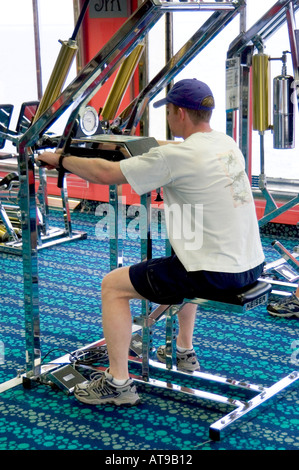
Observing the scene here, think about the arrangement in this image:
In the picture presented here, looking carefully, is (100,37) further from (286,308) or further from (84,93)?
(84,93)

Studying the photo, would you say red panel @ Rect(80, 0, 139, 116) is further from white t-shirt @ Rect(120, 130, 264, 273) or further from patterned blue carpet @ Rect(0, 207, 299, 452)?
white t-shirt @ Rect(120, 130, 264, 273)

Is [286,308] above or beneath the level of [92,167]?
beneath

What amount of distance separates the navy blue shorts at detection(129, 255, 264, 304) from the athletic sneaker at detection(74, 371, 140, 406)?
482mm

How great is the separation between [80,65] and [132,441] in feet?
17.2

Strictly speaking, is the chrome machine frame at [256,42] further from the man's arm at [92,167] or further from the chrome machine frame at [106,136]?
the man's arm at [92,167]

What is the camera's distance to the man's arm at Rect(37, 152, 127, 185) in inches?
120

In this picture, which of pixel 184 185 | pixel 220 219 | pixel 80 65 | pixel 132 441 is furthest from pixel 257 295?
pixel 80 65

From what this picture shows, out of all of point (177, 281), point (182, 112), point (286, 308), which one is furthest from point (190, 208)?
point (286, 308)

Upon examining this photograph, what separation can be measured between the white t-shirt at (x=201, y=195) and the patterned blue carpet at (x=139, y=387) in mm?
734

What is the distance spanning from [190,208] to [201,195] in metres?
0.08

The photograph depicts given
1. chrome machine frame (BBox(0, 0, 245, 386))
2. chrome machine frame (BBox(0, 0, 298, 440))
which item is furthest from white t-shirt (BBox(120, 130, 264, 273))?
chrome machine frame (BBox(0, 0, 245, 386))

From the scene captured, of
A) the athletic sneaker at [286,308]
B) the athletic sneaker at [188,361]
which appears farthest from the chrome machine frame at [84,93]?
the athletic sneaker at [286,308]

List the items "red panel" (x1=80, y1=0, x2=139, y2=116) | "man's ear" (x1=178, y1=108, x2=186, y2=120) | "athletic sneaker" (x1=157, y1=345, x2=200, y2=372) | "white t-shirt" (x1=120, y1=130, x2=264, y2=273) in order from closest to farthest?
"white t-shirt" (x1=120, y1=130, x2=264, y2=273) < "man's ear" (x1=178, y1=108, x2=186, y2=120) < "athletic sneaker" (x1=157, y1=345, x2=200, y2=372) < "red panel" (x1=80, y1=0, x2=139, y2=116)

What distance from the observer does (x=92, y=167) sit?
312cm
